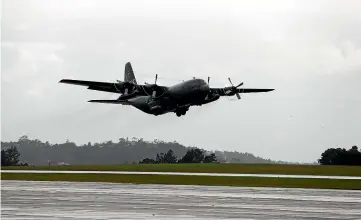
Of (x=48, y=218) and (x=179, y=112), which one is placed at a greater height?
(x=179, y=112)

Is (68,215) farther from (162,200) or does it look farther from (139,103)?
(139,103)

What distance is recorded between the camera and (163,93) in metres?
95.0

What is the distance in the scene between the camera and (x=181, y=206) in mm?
29953

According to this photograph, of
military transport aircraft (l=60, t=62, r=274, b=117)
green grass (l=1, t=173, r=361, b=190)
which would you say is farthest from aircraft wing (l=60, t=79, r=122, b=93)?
green grass (l=1, t=173, r=361, b=190)

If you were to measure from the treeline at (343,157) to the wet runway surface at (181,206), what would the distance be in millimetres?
73443

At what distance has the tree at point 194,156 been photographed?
144288 mm

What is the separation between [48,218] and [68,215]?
1.30 metres

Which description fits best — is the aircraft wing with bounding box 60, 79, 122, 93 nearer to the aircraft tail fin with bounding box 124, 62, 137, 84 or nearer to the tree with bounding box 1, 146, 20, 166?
the aircraft tail fin with bounding box 124, 62, 137, 84

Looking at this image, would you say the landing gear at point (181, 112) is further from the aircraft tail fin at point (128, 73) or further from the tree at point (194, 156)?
the tree at point (194, 156)

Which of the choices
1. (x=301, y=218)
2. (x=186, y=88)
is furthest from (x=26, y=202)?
(x=186, y=88)

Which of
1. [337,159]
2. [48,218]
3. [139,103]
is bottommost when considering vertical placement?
[48,218]

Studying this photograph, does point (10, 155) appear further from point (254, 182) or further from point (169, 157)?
point (254, 182)

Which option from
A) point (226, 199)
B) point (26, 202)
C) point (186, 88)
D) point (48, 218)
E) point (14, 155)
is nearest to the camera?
point (48, 218)

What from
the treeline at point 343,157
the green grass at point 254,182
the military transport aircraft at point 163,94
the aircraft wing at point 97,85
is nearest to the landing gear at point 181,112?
the military transport aircraft at point 163,94
